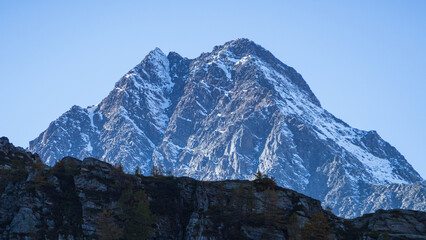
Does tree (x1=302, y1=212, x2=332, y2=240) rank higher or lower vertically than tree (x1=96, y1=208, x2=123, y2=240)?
lower

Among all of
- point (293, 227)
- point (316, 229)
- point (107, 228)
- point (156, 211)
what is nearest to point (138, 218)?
point (107, 228)

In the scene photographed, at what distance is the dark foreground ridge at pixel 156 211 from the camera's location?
398ft

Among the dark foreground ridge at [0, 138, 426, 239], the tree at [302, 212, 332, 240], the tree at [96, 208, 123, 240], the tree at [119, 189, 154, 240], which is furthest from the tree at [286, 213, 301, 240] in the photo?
the tree at [96, 208, 123, 240]

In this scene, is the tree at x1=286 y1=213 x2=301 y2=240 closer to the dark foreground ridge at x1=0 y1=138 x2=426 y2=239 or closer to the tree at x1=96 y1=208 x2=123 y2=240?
the dark foreground ridge at x1=0 y1=138 x2=426 y2=239

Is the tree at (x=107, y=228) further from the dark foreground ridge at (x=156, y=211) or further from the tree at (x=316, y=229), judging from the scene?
the tree at (x=316, y=229)

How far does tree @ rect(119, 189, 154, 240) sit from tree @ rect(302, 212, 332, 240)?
30.6 metres

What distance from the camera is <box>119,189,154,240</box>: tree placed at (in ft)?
402

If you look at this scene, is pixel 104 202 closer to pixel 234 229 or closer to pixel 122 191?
pixel 122 191

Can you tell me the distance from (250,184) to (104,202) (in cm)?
3138

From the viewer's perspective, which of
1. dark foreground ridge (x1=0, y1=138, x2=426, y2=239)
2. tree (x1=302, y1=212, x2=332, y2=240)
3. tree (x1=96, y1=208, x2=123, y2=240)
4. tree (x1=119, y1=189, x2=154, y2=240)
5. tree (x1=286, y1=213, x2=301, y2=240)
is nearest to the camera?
tree (x1=302, y1=212, x2=332, y2=240)

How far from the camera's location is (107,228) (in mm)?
118438

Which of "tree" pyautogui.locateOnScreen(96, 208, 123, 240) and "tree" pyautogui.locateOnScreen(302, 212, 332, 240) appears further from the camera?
"tree" pyautogui.locateOnScreen(96, 208, 123, 240)

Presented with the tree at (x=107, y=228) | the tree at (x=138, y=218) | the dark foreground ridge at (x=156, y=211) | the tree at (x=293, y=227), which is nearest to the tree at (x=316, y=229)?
the dark foreground ridge at (x=156, y=211)

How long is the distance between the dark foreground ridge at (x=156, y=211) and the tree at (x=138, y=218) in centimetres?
19
